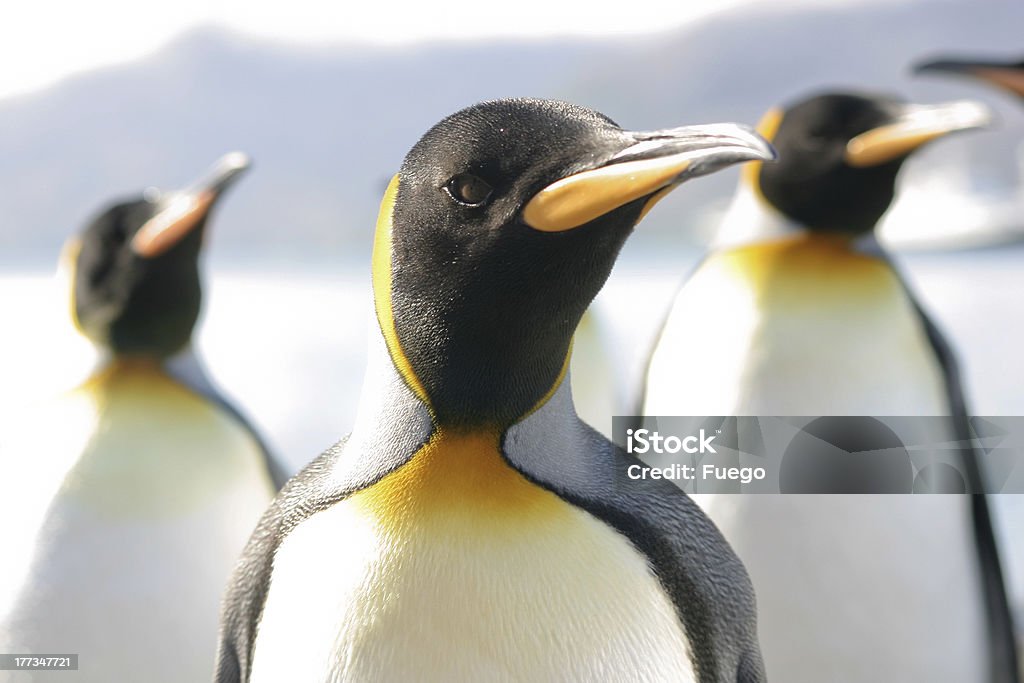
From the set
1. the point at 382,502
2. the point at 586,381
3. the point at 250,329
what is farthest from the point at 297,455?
the point at 382,502

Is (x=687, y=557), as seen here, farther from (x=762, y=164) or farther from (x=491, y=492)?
(x=762, y=164)

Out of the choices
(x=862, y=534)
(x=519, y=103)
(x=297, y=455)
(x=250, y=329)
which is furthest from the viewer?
(x=250, y=329)

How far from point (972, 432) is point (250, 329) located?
3.78 meters

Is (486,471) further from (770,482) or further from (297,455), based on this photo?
(297,455)

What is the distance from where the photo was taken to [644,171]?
54 centimetres

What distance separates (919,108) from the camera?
49.3 inches

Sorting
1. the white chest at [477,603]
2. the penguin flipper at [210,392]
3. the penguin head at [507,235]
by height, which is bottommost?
the white chest at [477,603]

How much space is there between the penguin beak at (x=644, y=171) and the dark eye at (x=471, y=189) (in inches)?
1.1

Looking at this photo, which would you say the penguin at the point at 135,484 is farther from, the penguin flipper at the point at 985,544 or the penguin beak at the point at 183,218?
the penguin flipper at the point at 985,544

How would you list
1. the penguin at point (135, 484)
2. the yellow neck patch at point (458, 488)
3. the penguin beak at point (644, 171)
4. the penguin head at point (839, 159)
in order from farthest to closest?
the penguin head at point (839, 159), the penguin at point (135, 484), the yellow neck patch at point (458, 488), the penguin beak at point (644, 171)

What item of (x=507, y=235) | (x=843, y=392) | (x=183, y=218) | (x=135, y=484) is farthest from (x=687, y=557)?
(x=183, y=218)

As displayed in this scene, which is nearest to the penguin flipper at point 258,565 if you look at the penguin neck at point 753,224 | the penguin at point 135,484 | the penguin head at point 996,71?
the penguin at point 135,484

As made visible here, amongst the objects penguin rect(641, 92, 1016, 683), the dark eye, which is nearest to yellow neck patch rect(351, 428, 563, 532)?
the dark eye

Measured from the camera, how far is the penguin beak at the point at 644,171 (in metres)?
0.52
